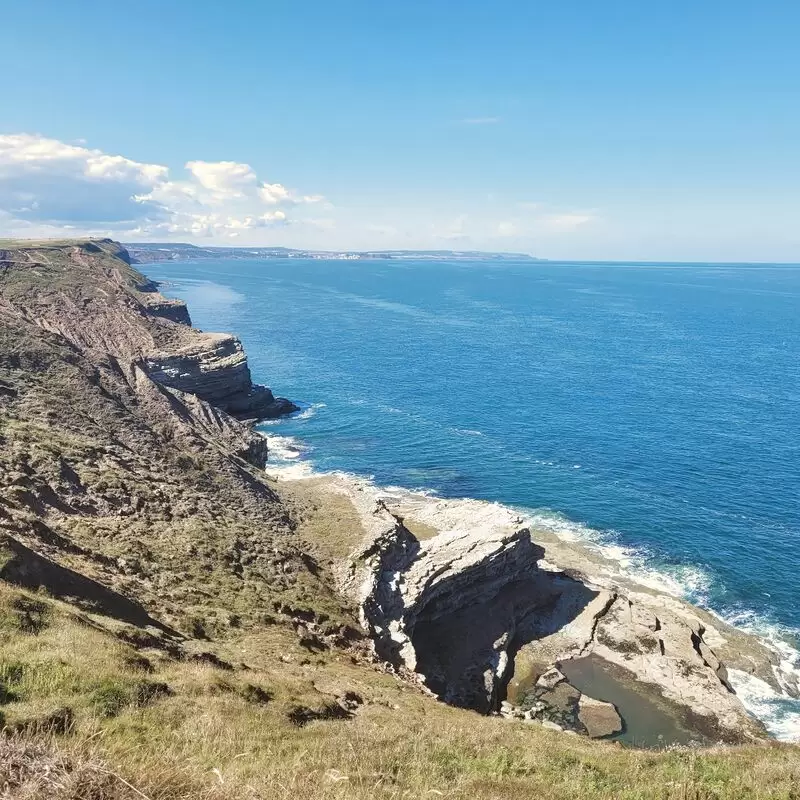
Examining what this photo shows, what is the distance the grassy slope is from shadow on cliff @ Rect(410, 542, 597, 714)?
29.6 feet

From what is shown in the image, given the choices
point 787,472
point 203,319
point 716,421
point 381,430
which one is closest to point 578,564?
point 787,472

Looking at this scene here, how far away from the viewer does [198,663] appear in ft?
73.5

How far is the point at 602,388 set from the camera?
116 m

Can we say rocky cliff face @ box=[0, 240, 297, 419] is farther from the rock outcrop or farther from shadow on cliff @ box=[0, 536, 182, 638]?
shadow on cliff @ box=[0, 536, 182, 638]

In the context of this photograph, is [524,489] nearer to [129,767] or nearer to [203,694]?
[203,694]

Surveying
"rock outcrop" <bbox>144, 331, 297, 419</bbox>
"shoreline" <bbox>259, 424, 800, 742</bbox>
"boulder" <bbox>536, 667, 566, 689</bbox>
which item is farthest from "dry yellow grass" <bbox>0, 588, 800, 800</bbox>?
"rock outcrop" <bbox>144, 331, 297, 419</bbox>

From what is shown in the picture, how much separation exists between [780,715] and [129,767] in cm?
4560

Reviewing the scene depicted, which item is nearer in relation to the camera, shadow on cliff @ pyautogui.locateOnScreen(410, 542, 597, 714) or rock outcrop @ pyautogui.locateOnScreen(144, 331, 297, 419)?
shadow on cliff @ pyautogui.locateOnScreen(410, 542, 597, 714)

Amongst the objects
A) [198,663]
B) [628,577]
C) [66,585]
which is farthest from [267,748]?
[628,577]

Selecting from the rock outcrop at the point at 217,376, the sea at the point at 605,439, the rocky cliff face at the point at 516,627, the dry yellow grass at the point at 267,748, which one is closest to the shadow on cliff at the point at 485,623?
the rocky cliff face at the point at 516,627

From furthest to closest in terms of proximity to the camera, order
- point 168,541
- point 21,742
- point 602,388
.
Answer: point 602,388 < point 168,541 < point 21,742

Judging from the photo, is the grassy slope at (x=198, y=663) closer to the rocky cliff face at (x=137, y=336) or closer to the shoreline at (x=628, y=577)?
the shoreline at (x=628, y=577)

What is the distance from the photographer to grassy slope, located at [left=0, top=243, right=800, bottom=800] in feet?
44.8

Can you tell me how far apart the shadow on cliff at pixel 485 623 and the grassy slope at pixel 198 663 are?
29.6 ft
